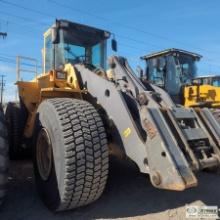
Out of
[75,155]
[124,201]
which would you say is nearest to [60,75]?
[75,155]

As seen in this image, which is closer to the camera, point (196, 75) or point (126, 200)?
point (126, 200)

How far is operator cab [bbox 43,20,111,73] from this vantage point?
643cm

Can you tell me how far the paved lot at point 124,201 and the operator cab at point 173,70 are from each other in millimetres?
5386

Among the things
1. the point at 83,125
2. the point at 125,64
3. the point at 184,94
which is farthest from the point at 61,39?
the point at 184,94

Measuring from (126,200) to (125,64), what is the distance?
1.87m

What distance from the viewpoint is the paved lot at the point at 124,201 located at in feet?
14.5

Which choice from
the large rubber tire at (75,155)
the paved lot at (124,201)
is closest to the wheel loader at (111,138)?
the large rubber tire at (75,155)

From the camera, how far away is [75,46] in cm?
664

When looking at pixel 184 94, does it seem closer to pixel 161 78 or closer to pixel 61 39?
pixel 161 78

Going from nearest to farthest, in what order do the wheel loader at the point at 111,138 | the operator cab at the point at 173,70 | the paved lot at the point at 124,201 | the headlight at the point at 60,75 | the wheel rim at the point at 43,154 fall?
the wheel loader at the point at 111,138 < the paved lot at the point at 124,201 < the wheel rim at the point at 43,154 < the headlight at the point at 60,75 < the operator cab at the point at 173,70

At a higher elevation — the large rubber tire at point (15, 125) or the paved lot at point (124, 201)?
the large rubber tire at point (15, 125)

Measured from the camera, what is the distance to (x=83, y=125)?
13.8ft

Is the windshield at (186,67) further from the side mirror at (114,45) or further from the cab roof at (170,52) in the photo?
the side mirror at (114,45)

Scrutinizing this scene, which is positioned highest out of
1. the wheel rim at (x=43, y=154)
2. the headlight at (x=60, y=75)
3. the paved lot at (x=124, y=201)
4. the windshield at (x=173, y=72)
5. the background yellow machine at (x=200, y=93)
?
the windshield at (x=173, y=72)
